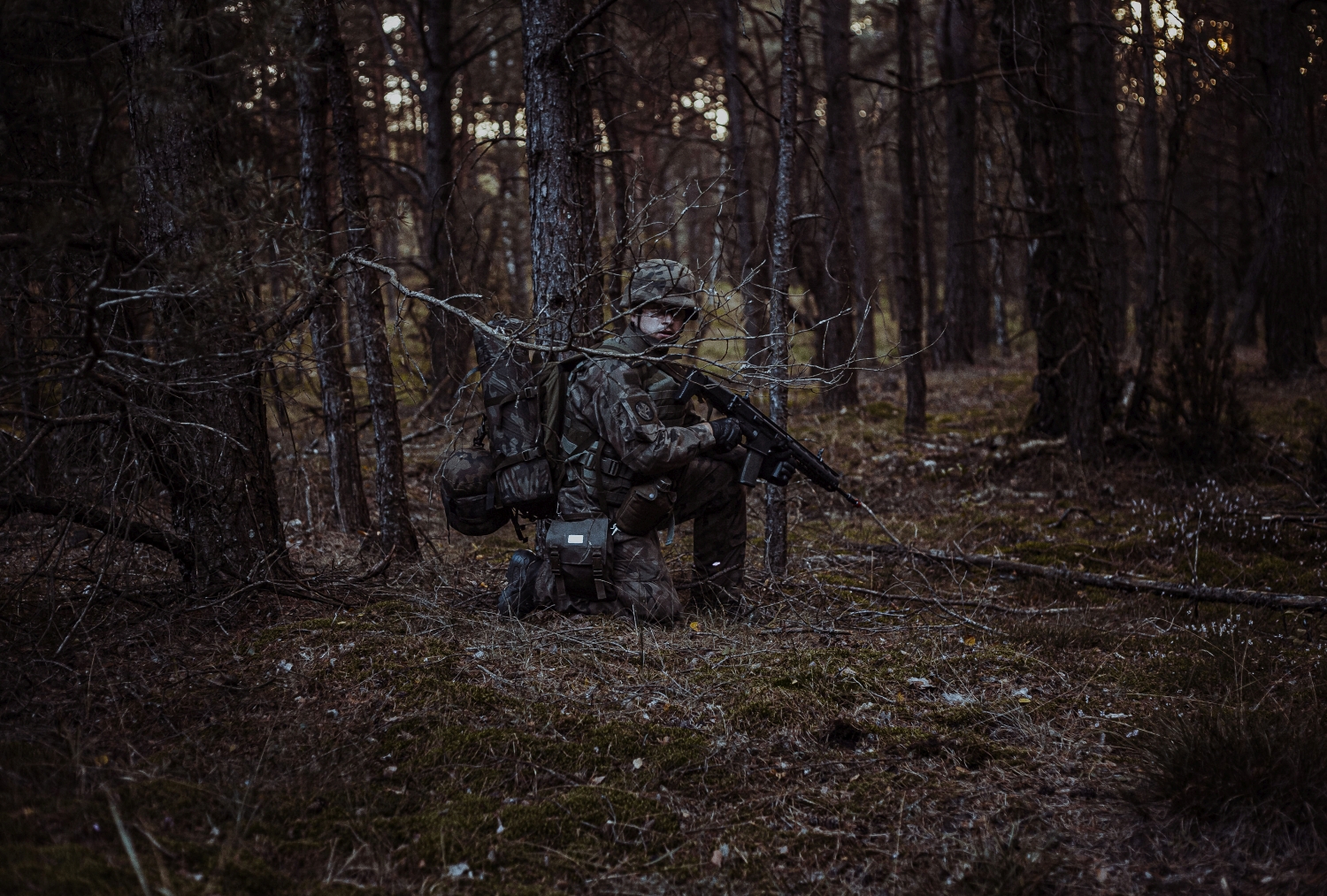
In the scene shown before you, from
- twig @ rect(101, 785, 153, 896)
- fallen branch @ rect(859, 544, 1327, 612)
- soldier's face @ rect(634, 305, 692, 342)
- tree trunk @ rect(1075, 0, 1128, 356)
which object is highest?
tree trunk @ rect(1075, 0, 1128, 356)

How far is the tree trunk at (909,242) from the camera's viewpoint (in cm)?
1019

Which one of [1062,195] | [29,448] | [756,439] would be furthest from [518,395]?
[1062,195]

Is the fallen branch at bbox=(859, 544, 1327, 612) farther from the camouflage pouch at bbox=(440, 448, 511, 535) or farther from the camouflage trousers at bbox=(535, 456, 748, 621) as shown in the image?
the camouflage pouch at bbox=(440, 448, 511, 535)

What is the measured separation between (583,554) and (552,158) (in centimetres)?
236

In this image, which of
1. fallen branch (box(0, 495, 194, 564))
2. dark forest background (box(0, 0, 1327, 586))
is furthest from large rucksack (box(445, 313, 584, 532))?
fallen branch (box(0, 495, 194, 564))

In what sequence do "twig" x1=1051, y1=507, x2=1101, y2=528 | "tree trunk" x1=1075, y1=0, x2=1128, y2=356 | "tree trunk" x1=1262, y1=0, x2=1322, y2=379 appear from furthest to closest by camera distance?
"tree trunk" x1=1262, y1=0, x2=1322, y2=379, "tree trunk" x1=1075, y1=0, x2=1128, y2=356, "twig" x1=1051, y1=507, x2=1101, y2=528

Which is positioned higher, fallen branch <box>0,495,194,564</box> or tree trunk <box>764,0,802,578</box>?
tree trunk <box>764,0,802,578</box>

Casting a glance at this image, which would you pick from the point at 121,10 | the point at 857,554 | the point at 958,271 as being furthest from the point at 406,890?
the point at 958,271

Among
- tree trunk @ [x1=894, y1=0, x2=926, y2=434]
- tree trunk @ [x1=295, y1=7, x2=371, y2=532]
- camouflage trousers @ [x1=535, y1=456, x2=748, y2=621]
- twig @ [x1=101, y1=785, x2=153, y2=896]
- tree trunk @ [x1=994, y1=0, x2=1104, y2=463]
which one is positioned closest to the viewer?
twig @ [x1=101, y1=785, x2=153, y2=896]

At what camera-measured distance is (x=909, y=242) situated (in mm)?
11320

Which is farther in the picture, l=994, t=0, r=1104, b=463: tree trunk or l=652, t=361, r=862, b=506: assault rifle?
l=994, t=0, r=1104, b=463: tree trunk

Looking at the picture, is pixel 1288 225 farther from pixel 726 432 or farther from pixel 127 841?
pixel 127 841

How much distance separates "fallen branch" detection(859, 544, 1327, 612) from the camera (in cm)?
493

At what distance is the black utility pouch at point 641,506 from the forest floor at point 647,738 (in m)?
0.58
